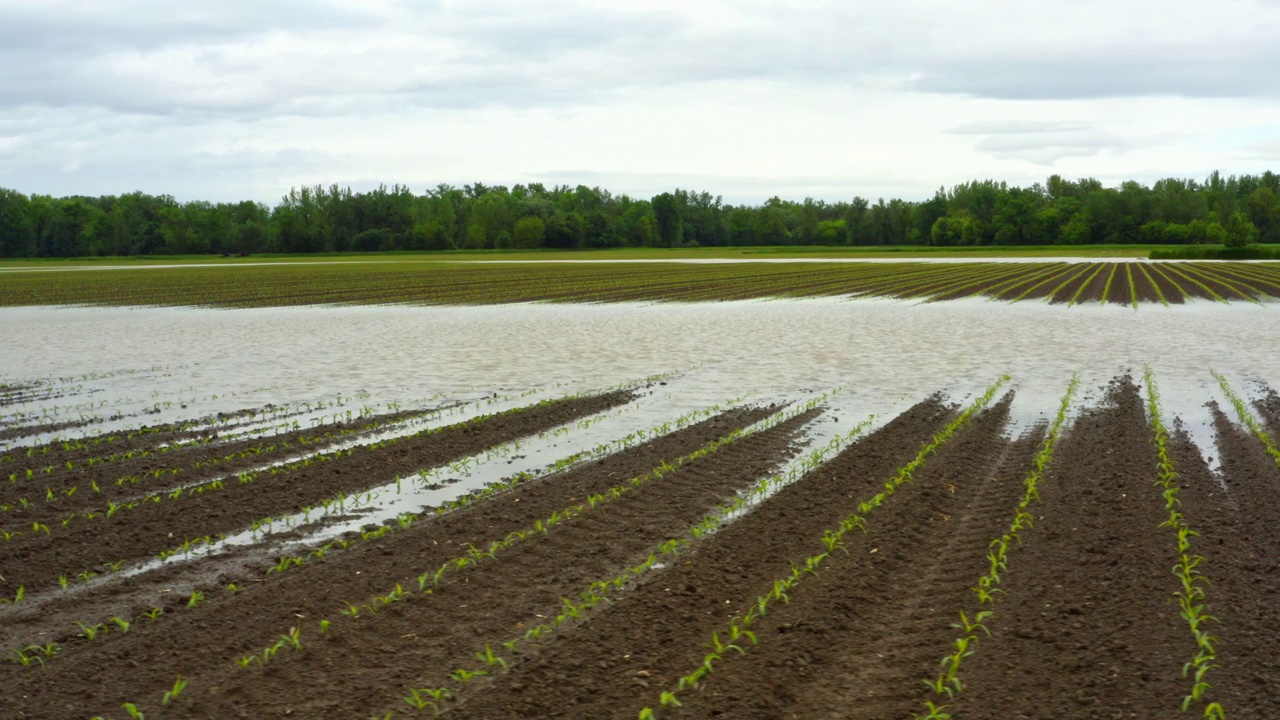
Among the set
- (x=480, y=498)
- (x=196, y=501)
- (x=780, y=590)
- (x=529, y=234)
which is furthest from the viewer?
(x=529, y=234)

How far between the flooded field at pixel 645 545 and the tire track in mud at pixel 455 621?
0.09ft

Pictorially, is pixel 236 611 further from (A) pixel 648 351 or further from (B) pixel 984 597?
(A) pixel 648 351

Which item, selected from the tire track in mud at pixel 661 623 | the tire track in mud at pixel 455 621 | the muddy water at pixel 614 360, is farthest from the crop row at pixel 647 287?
the tire track in mud at pixel 455 621

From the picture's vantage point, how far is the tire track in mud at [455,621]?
589 cm

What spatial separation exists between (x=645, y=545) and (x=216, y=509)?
12.8 feet

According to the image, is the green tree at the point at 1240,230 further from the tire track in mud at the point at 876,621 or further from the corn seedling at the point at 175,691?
the corn seedling at the point at 175,691

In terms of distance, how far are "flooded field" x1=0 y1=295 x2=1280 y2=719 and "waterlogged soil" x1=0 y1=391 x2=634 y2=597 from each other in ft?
0.15

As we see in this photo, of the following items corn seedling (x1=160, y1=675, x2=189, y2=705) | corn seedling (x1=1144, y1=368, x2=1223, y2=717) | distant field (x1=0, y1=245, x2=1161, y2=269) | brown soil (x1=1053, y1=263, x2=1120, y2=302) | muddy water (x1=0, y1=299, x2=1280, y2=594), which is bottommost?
corn seedling (x1=160, y1=675, x2=189, y2=705)

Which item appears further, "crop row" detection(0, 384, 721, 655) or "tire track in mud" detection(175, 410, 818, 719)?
"crop row" detection(0, 384, 721, 655)

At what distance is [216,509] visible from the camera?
975cm

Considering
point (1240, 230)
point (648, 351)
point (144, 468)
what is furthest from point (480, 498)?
point (1240, 230)

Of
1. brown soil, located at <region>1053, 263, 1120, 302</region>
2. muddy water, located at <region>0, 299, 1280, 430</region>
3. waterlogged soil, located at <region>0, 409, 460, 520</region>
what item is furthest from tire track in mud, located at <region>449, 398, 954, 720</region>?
brown soil, located at <region>1053, 263, 1120, 302</region>

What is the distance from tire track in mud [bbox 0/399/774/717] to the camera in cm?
603

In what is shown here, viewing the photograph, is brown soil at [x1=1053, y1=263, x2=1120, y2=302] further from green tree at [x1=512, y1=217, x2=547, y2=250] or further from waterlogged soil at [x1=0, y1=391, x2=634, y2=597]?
green tree at [x1=512, y1=217, x2=547, y2=250]
